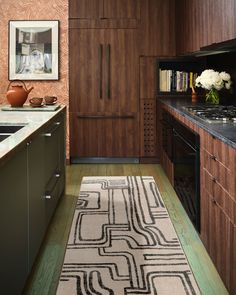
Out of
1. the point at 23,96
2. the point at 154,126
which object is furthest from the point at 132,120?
the point at 23,96

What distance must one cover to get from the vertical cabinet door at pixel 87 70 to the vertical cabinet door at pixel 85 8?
7.6 inches

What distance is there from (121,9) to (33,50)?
1260mm

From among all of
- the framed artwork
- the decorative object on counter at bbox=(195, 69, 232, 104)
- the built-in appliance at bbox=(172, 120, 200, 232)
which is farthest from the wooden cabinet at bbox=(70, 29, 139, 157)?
the built-in appliance at bbox=(172, 120, 200, 232)

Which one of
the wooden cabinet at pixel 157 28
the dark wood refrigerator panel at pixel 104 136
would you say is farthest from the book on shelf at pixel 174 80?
the dark wood refrigerator panel at pixel 104 136

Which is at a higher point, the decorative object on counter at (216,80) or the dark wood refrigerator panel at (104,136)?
the decorative object on counter at (216,80)

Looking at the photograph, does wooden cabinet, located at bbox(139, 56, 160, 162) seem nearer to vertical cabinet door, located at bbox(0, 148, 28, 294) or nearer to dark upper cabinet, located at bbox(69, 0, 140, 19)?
dark upper cabinet, located at bbox(69, 0, 140, 19)

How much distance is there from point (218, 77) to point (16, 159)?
10.6ft

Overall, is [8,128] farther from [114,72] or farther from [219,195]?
[114,72]

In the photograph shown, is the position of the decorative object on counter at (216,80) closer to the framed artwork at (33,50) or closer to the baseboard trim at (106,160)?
the baseboard trim at (106,160)

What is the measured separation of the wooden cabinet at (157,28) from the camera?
676cm

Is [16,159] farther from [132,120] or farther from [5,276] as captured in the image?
[132,120]

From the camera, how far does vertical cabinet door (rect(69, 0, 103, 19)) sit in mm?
6711

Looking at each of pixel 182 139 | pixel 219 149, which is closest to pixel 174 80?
pixel 182 139

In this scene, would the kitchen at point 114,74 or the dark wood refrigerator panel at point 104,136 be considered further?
the dark wood refrigerator panel at point 104,136
